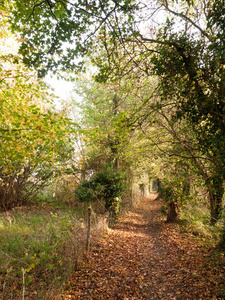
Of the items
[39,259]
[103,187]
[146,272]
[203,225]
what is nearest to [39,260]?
[39,259]

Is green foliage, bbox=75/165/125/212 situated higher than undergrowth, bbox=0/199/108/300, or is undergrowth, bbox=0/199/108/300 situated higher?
green foliage, bbox=75/165/125/212

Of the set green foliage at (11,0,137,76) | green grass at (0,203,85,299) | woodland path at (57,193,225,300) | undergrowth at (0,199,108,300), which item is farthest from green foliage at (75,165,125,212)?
green foliage at (11,0,137,76)

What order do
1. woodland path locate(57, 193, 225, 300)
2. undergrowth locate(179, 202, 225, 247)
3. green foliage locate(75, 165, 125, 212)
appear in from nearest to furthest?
woodland path locate(57, 193, 225, 300), undergrowth locate(179, 202, 225, 247), green foliage locate(75, 165, 125, 212)

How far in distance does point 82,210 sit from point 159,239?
16.6ft

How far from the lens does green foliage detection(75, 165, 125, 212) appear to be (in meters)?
9.75

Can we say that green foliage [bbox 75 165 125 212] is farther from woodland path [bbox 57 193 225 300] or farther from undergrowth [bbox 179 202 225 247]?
undergrowth [bbox 179 202 225 247]

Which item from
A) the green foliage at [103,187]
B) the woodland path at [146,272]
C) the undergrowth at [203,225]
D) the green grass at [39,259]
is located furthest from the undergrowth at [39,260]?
the undergrowth at [203,225]

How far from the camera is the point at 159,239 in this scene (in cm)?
805

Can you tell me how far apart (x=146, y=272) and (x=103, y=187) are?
506 centimetres

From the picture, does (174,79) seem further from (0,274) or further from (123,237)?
(123,237)

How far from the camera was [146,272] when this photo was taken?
5250 mm

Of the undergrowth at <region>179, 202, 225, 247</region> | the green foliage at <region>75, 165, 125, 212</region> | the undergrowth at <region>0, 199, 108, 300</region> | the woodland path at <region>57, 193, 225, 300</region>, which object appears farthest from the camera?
the green foliage at <region>75, 165, 125, 212</region>

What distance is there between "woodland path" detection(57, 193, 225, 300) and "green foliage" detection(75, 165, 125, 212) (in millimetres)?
2672

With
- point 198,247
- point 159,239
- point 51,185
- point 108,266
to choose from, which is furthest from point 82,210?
point 198,247
